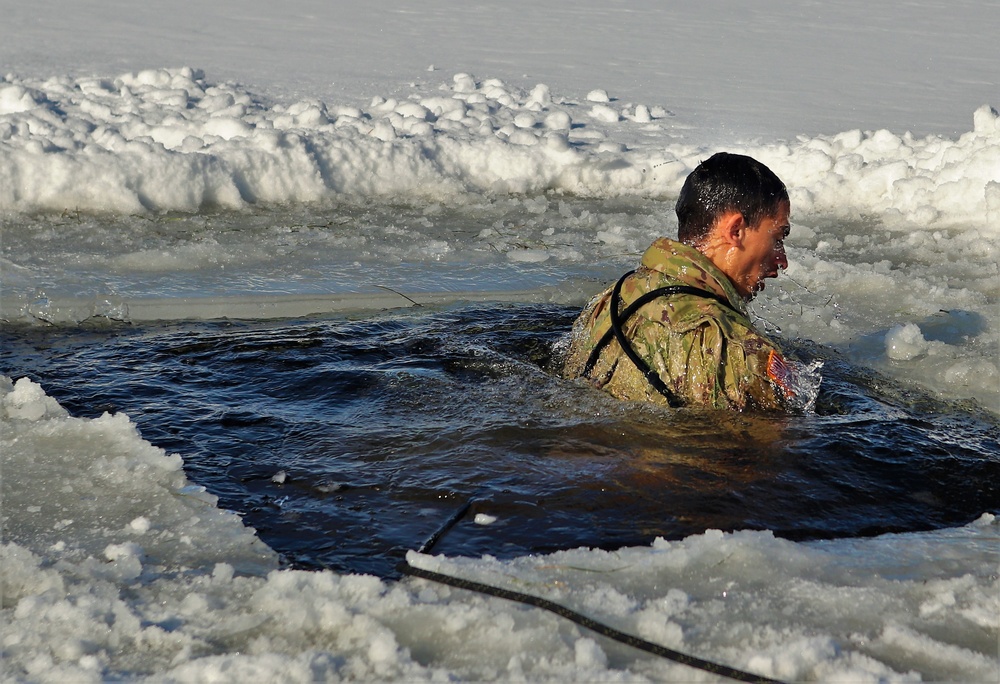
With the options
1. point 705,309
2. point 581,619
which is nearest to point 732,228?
point 705,309

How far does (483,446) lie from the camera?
3.77 meters

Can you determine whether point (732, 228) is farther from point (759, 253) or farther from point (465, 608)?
point (465, 608)

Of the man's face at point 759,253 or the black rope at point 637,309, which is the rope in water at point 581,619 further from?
the man's face at point 759,253

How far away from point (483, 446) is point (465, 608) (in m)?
1.17

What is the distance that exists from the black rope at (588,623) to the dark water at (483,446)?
17 centimetres

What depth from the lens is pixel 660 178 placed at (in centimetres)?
812

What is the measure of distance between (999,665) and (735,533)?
2.66 ft

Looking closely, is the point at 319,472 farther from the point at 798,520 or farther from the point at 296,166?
the point at 296,166

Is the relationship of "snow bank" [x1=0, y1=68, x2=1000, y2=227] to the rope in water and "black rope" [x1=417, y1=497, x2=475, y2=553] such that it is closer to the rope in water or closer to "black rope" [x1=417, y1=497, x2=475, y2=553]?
"black rope" [x1=417, y1=497, x2=475, y2=553]

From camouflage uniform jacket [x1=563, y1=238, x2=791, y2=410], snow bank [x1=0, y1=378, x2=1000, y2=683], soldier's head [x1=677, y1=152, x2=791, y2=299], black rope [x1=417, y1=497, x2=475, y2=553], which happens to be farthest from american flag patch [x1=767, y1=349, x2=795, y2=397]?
black rope [x1=417, y1=497, x2=475, y2=553]

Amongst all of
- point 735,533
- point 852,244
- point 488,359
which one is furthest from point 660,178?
point 735,533

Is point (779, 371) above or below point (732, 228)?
below

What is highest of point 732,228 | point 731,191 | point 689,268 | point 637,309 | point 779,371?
point 731,191

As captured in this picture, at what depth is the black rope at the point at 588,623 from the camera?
2369 mm
